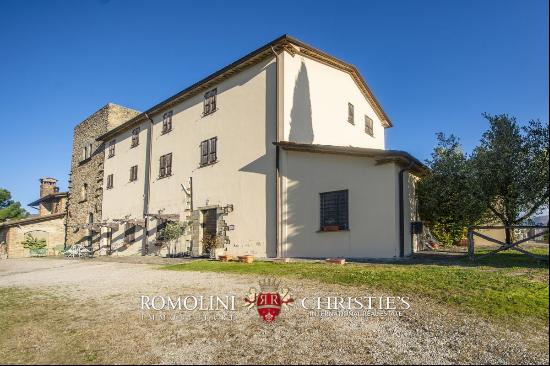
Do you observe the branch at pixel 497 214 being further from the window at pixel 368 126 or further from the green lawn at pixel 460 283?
the window at pixel 368 126

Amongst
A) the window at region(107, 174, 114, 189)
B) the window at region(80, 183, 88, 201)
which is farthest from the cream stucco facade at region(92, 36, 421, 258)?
the window at region(80, 183, 88, 201)

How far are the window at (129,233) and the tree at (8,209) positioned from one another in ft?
82.8

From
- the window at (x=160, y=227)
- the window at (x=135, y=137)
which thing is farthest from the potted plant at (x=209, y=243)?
the window at (x=135, y=137)

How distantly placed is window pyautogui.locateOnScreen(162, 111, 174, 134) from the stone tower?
9562 mm

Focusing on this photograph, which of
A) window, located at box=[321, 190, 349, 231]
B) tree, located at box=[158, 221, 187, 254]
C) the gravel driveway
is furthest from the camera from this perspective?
tree, located at box=[158, 221, 187, 254]

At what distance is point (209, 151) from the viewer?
689 inches

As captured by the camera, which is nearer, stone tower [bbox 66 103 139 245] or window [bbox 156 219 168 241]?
window [bbox 156 219 168 241]

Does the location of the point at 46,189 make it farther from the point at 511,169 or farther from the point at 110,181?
the point at 511,169

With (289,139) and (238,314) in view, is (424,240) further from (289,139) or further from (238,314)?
(238,314)

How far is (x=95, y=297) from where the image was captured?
288 inches

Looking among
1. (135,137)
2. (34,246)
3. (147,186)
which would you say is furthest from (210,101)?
(34,246)

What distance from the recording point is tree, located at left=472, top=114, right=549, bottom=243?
34.5ft

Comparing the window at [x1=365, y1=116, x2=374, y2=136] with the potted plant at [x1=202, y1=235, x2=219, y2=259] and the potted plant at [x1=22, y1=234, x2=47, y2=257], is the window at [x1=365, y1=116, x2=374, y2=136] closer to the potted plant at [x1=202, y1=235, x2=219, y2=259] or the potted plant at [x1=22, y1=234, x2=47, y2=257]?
the potted plant at [x1=202, y1=235, x2=219, y2=259]

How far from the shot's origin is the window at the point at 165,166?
20188 millimetres
